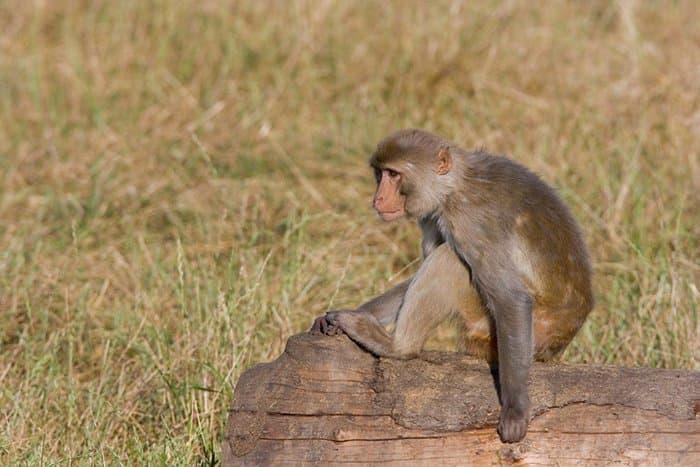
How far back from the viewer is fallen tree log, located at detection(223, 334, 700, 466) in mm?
3980

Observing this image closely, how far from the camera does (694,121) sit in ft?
27.1

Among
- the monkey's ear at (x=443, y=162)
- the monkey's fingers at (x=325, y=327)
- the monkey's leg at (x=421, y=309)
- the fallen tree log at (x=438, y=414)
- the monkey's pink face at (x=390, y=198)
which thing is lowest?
the fallen tree log at (x=438, y=414)

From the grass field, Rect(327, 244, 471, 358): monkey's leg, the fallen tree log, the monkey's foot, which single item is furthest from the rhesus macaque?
the grass field

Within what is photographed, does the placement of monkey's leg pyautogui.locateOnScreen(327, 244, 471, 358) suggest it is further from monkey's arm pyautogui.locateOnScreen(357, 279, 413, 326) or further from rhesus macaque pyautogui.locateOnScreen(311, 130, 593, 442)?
monkey's arm pyautogui.locateOnScreen(357, 279, 413, 326)

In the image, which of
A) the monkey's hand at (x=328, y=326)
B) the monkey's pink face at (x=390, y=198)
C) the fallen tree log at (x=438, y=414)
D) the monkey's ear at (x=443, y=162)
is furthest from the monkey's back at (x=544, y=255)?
the monkey's hand at (x=328, y=326)

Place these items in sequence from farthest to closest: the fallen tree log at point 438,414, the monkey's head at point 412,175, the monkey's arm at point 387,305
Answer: the monkey's arm at point 387,305, the monkey's head at point 412,175, the fallen tree log at point 438,414

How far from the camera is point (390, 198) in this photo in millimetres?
4914

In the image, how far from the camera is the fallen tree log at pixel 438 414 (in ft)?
13.1

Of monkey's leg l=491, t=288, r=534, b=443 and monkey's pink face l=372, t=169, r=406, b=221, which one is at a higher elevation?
monkey's pink face l=372, t=169, r=406, b=221

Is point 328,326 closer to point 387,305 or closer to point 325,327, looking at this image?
Answer: point 325,327

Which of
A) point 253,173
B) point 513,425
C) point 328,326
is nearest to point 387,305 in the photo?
point 328,326

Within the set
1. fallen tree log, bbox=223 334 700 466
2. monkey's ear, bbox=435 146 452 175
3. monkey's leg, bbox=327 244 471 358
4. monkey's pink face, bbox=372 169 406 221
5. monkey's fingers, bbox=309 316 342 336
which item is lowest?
fallen tree log, bbox=223 334 700 466

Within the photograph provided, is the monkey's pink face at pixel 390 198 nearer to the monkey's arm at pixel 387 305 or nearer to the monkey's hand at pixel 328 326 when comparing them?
the monkey's arm at pixel 387 305

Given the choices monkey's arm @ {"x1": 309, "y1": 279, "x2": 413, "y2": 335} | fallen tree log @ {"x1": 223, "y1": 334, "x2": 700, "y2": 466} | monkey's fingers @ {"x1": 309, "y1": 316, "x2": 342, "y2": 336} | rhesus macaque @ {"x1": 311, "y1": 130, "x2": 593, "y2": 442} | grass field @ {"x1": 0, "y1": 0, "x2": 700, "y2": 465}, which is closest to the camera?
fallen tree log @ {"x1": 223, "y1": 334, "x2": 700, "y2": 466}
